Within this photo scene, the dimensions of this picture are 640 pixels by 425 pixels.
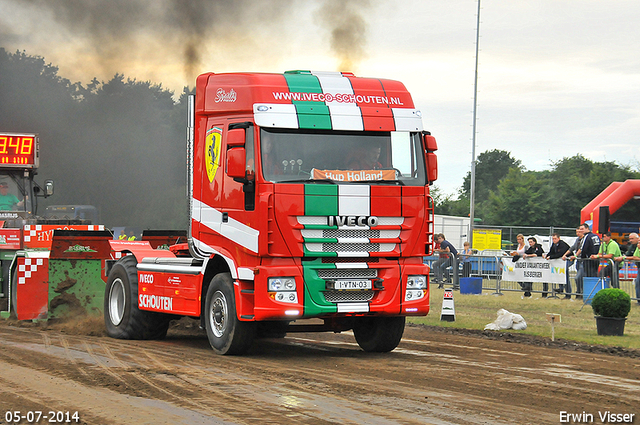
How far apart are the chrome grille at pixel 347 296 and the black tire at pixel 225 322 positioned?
1103mm

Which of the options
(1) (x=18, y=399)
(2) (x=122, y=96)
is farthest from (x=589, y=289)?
(2) (x=122, y=96)

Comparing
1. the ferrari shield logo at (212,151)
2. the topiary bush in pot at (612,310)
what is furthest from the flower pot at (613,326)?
the ferrari shield logo at (212,151)

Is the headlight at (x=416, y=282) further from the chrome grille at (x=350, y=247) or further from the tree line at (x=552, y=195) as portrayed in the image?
the tree line at (x=552, y=195)

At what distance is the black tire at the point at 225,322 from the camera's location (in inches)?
393

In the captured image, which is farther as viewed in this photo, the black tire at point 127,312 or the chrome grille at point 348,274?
the black tire at point 127,312

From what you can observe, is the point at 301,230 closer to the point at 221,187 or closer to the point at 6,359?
the point at 221,187

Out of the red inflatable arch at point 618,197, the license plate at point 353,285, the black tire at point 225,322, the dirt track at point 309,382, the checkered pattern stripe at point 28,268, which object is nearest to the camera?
the dirt track at point 309,382

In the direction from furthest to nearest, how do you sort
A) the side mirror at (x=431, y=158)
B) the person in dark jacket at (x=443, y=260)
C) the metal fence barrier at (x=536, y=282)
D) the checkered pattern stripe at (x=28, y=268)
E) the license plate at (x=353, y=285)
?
the person in dark jacket at (x=443, y=260) < the metal fence barrier at (x=536, y=282) < the checkered pattern stripe at (x=28, y=268) < the side mirror at (x=431, y=158) < the license plate at (x=353, y=285)

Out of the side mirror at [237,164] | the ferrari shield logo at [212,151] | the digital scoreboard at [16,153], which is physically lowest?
the side mirror at [237,164]

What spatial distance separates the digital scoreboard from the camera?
63.0 ft

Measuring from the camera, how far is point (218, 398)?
23.3ft

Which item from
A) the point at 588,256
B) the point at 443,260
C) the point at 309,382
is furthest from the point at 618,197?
the point at 309,382

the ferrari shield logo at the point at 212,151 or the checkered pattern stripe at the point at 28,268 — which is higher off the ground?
the ferrari shield logo at the point at 212,151

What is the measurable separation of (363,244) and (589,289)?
999 cm
